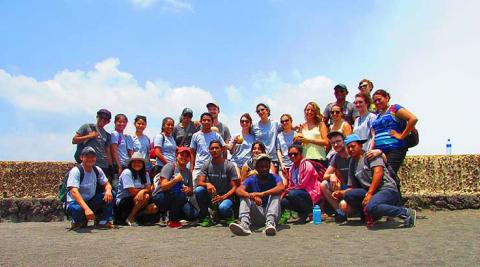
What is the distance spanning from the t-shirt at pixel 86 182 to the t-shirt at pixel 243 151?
234 cm

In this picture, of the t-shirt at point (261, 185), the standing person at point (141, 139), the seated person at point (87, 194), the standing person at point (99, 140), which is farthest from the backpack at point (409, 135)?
the standing person at point (99, 140)

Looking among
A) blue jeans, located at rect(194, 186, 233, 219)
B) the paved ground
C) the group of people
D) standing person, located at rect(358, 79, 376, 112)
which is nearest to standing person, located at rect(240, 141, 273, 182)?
the group of people

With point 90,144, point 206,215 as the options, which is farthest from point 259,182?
point 90,144

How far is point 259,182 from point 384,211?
186 cm

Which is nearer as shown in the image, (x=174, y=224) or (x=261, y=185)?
(x=261, y=185)

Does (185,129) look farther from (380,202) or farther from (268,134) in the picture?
(380,202)

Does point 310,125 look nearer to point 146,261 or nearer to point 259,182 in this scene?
point 259,182

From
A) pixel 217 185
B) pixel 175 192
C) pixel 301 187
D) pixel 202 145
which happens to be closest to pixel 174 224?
pixel 175 192

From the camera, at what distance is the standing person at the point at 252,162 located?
7094 mm

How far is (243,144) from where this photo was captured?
7.72m

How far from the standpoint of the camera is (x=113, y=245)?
513 centimetres

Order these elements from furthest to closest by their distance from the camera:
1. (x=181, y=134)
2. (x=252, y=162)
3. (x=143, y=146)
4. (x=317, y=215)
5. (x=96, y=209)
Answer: (x=181, y=134)
(x=143, y=146)
(x=252, y=162)
(x=96, y=209)
(x=317, y=215)

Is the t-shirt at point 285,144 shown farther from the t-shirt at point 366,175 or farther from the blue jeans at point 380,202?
the blue jeans at point 380,202

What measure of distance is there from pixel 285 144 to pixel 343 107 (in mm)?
1288
